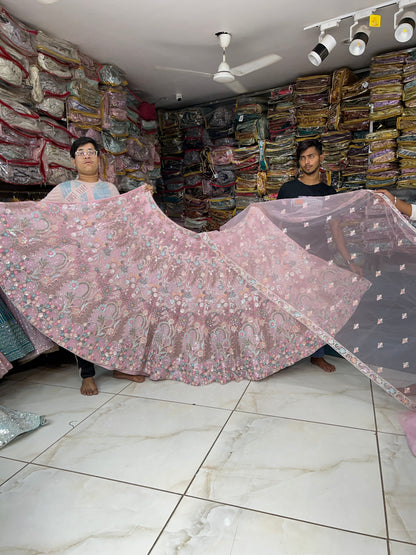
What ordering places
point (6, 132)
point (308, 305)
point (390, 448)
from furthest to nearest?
point (6, 132) < point (308, 305) < point (390, 448)

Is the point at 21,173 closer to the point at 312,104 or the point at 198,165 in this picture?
the point at 198,165

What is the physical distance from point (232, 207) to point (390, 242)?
3376 mm

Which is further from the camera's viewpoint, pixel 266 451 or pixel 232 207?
pixel 232 207

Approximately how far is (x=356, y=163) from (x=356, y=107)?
0.57 meters

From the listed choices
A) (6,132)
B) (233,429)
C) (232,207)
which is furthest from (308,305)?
(232,207)

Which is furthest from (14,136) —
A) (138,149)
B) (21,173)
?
(138,149)

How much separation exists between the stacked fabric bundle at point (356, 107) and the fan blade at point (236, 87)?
3.87 feet

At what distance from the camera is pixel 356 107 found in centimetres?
394

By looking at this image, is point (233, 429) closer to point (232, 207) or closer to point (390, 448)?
point (390, 448)

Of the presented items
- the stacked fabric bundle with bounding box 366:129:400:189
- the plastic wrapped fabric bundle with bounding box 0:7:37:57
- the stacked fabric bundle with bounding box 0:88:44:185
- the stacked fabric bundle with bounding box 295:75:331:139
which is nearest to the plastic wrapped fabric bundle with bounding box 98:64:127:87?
the plastic wrapped fabric bundle with bounding box 0:7:37:57

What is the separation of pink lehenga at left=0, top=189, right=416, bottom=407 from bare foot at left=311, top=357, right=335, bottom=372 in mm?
296

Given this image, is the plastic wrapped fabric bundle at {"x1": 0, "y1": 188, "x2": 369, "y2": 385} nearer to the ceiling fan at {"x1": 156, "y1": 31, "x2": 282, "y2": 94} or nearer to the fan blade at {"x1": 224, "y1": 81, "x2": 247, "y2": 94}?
the ceiling fan at {"x1": 156, "y1": 31, "x2": 282, "y2": 94}

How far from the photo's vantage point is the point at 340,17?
2922mm

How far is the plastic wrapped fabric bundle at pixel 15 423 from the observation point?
5.53 ft
